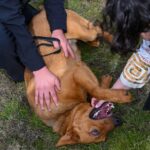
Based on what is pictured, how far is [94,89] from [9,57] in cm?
81

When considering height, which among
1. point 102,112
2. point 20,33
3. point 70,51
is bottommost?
point 102,112

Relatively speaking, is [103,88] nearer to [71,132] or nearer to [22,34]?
[71,132]

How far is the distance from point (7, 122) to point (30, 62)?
72 centimetres

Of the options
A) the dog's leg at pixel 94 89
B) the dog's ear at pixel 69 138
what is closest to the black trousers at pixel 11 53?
the dog's leg at pixel 94 89

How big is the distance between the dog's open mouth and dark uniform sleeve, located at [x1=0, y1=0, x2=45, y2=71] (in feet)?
1.94

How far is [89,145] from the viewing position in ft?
12.7

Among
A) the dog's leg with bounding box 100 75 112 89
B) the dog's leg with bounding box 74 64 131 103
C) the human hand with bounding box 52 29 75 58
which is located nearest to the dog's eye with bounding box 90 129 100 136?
the dog's leg with bounding box 74 64 131 103

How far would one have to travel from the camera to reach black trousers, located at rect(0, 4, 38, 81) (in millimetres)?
3854

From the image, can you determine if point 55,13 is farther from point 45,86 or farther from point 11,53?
point 45,86

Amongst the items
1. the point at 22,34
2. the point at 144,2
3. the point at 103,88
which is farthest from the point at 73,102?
the point at 144,2

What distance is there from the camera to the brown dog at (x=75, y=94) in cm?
351

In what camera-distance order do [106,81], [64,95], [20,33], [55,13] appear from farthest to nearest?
[106,81]
[55,13]
[64,95]
[20,33]

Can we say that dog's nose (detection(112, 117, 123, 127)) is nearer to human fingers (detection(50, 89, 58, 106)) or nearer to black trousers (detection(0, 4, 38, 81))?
human fingers (detection(50, 89, 58, 106))

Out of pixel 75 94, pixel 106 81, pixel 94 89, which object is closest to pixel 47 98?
pixel 75 94
